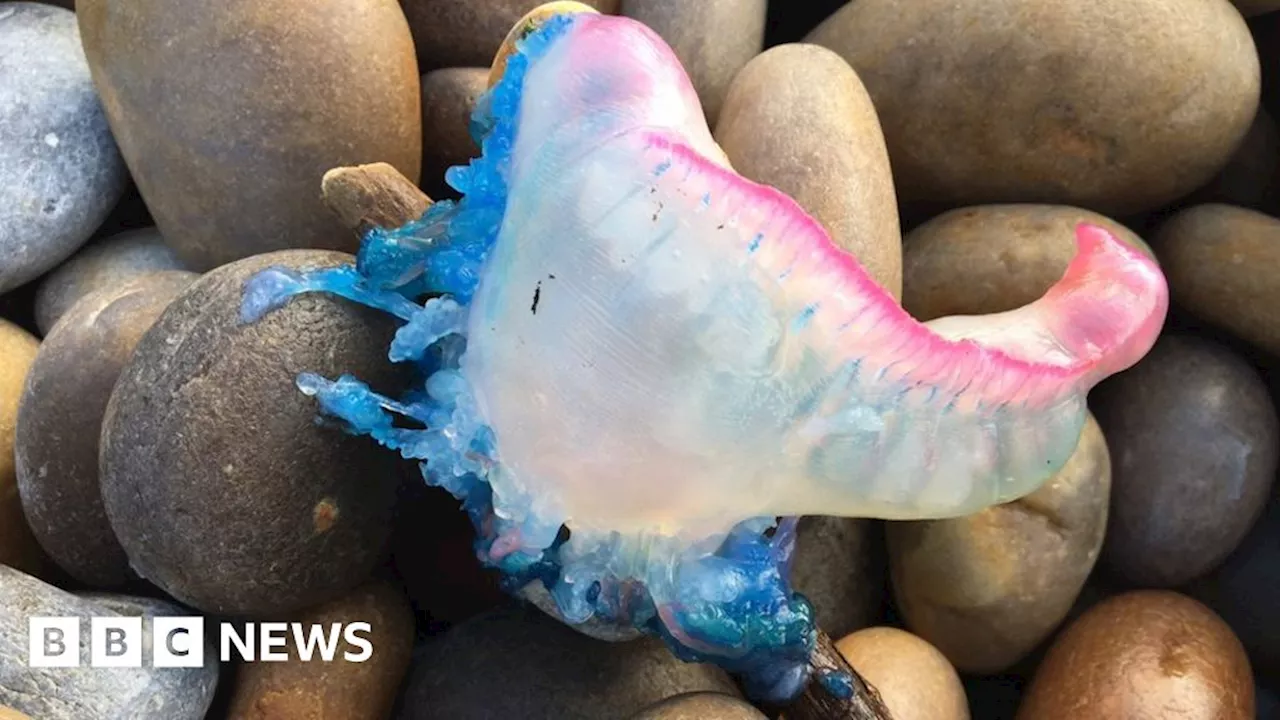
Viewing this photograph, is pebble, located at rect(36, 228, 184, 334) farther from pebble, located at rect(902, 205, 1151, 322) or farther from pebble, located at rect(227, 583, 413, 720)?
pebble, located at rect(902, 205, 1151, 322)

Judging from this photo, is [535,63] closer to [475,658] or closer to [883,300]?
[883,300]

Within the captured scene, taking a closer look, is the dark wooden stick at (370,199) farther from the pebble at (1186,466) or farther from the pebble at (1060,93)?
the pebble at (1186,466)

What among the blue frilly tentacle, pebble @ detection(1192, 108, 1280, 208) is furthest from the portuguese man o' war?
pebble @ detection(1192, 108, 1280, 208)

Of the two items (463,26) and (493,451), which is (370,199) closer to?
(493,451)

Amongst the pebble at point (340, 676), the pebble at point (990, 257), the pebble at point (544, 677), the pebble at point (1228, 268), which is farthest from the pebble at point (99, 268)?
the pebble at point (1228, 268)

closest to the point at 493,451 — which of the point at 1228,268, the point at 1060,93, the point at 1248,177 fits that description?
the point at 1060,93

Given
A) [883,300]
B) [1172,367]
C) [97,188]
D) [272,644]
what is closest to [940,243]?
[1172,367]
